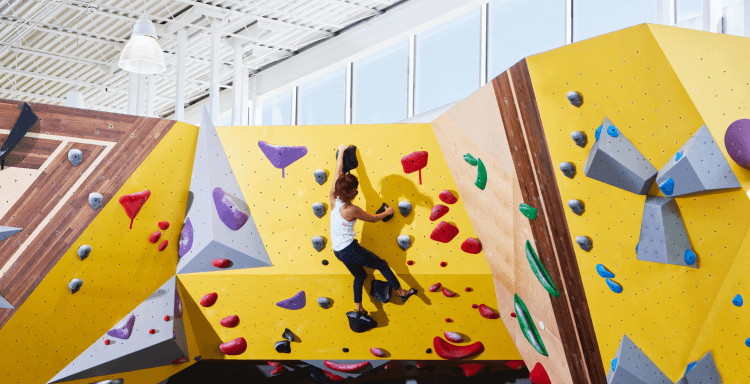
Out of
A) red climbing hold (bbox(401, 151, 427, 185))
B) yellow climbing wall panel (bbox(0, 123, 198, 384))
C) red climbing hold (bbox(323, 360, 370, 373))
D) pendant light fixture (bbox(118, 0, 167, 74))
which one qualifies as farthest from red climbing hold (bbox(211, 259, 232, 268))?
pendant light fixture (bbox(118, 0, 167, 74))

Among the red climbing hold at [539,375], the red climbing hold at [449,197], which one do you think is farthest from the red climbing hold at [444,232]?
the red climbing hold at [539,375]

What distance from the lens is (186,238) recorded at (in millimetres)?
4262

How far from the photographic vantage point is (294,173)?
4.21m

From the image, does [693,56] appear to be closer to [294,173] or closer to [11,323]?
[294,173]

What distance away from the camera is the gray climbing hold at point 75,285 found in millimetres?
3691

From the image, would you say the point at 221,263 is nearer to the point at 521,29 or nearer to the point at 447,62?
the point at 521,29

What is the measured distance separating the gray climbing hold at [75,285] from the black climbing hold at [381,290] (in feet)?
6.68

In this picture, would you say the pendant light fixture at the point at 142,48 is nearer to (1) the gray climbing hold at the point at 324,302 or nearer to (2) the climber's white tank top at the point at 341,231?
(2) the climber's white tank top at the point at 341,231

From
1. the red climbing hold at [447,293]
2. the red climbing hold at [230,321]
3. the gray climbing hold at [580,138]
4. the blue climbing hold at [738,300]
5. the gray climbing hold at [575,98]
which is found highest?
the gray climbing hold at [575,98]

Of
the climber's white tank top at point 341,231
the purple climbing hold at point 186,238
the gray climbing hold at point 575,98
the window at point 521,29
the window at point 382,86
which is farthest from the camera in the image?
the window at point 382,86

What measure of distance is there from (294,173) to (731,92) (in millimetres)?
2830

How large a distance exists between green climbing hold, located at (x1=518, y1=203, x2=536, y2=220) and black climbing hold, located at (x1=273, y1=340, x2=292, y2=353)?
2171 mm

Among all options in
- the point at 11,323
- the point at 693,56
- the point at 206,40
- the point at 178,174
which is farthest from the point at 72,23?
the point at 693,56

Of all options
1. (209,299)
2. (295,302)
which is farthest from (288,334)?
(209,299)
